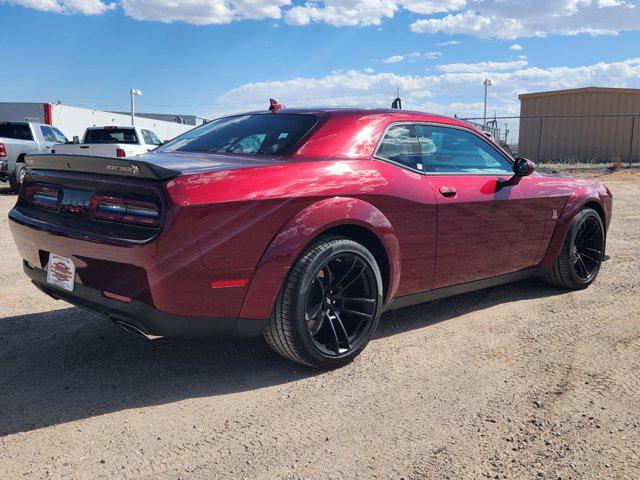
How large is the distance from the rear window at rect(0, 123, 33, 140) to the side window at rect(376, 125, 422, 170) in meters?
13.5

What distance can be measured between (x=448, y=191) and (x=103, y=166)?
82.5 inches

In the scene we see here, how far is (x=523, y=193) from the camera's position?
4.50 metres

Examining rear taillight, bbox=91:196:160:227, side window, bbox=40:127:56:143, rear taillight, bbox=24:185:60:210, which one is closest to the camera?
rear taillight, bbox=91:196:160:227

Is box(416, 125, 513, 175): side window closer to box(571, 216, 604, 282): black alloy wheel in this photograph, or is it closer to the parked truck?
box(571, 216, 604, 282): black alloy wheel

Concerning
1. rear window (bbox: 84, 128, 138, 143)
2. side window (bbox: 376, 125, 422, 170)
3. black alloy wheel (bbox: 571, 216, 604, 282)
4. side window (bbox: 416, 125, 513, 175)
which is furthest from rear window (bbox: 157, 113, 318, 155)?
rear window (bbox: 84, 128, 138, 143)

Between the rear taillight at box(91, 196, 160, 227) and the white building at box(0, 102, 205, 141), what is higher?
the white building at box(0, 102, 205, 141)

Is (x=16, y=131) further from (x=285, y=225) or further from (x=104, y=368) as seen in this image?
(x=285, y=225)

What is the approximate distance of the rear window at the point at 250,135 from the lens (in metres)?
3.60

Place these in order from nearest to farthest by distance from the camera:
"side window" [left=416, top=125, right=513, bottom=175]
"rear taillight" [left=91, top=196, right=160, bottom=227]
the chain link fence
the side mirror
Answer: "rear taillight" [left=91, top=196, right=160, bottom=227] → "side window" [left=416, top=125, right=513, bottom=175] → the side mirror → the chain link fence

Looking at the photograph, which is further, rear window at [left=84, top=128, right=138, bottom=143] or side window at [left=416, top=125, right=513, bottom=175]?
rear window at [left=84, top=128, right=138, bottom=143]

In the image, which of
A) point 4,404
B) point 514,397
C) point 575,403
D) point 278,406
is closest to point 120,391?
point 4,404

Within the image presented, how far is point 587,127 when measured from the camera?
23438 millimetres

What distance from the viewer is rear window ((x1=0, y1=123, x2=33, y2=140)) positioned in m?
14.9

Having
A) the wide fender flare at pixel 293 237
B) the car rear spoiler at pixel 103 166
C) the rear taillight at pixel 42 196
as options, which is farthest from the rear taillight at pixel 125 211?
the wide fender flare at pixel 293 237
